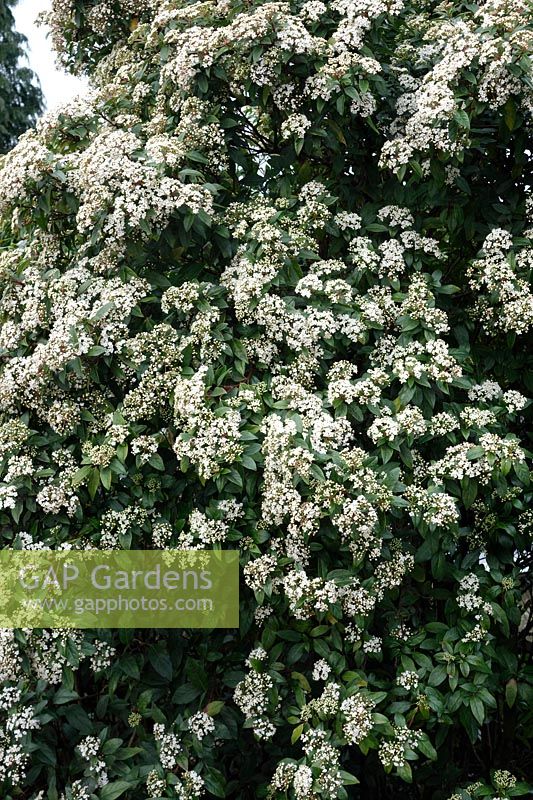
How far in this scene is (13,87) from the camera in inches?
699

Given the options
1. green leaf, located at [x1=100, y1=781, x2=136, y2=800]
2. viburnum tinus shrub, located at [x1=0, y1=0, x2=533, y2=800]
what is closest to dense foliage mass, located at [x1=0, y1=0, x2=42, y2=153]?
viburnum tinus shrub, located at [x1=0, y1=0, x2=533, y2=800]

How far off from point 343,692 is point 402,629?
0.39 m

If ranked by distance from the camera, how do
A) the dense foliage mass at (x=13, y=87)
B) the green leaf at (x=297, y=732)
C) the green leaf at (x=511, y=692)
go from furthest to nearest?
the dense foliage mass at (x=13, y=87) → the green leaf at (x=511, y=692) → the green leaf at (x=297, y=732)

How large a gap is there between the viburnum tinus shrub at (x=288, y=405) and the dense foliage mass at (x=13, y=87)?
48.2ft

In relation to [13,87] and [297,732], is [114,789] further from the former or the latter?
[13,87]

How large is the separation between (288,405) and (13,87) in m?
17.0

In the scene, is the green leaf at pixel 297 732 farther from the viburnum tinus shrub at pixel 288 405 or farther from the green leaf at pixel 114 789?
the green leaf at pixel 114 789

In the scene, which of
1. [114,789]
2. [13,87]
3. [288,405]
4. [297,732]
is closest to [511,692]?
[297,732]

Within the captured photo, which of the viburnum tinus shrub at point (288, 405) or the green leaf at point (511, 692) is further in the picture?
the green leaf at point (511, 692)

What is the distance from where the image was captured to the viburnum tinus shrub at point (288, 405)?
3.15 meters

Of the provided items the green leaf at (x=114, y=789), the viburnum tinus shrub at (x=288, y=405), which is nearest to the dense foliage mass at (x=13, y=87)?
the viburnum tinus shrub at (x=288, y=405)

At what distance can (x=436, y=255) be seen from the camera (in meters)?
3.69

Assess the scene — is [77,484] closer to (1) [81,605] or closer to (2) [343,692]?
(1) [81,605]

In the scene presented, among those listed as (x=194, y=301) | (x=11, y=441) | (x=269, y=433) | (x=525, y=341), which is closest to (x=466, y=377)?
(x=525, y=341)
